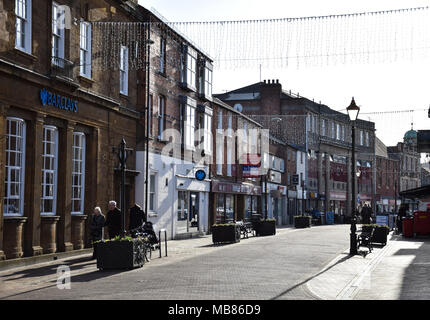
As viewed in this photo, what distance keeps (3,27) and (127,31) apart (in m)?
8.67

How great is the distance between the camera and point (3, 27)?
16141mm

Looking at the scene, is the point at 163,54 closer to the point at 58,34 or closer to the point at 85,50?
the point at 85,50

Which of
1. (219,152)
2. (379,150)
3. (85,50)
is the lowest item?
(219,152)

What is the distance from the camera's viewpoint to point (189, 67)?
32.5 m

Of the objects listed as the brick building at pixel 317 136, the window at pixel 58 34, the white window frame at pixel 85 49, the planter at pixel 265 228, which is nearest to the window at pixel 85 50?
the white window frame at pixel 85 49

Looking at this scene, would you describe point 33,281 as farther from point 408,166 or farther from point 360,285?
point 408,166

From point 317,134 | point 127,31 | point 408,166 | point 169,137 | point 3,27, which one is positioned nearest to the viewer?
point 3,27

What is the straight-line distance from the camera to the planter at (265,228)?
1286 inches

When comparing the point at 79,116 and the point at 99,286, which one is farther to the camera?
the point at 79,116

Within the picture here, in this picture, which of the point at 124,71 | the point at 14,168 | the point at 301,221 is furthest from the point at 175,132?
the point at 301,221

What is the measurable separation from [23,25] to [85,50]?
3.73m

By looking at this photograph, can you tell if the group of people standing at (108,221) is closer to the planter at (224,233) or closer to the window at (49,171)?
the window at (49,171)

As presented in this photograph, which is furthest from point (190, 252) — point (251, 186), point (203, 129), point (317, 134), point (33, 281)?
point (317, 134)
